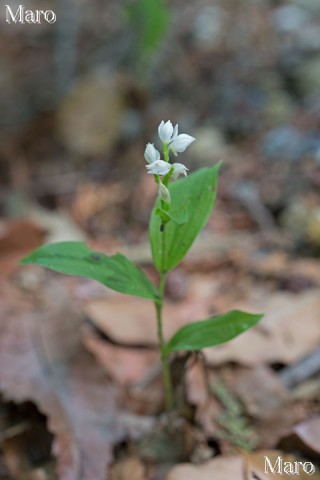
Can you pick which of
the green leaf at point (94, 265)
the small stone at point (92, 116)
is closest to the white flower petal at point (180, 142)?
the green leaf at point (94, 265)

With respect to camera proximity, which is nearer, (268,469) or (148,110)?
(268,469)

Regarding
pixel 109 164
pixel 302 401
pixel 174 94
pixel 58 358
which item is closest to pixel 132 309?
pixel 58 358

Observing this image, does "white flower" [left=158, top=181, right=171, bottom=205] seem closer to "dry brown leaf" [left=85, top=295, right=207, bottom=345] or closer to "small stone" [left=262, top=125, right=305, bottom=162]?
"dry brown leaf" [left=85, top=295, right=207, bottom=345]

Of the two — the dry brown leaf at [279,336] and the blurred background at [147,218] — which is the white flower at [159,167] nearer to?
the blurred background at [147,218]

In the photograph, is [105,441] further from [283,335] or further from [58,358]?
[283,335]

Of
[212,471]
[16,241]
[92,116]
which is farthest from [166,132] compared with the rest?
[92,116]

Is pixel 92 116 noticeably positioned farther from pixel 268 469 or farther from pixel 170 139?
pixel 268 469

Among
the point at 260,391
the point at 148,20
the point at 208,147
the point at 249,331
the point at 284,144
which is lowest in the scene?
the point at 260,391
